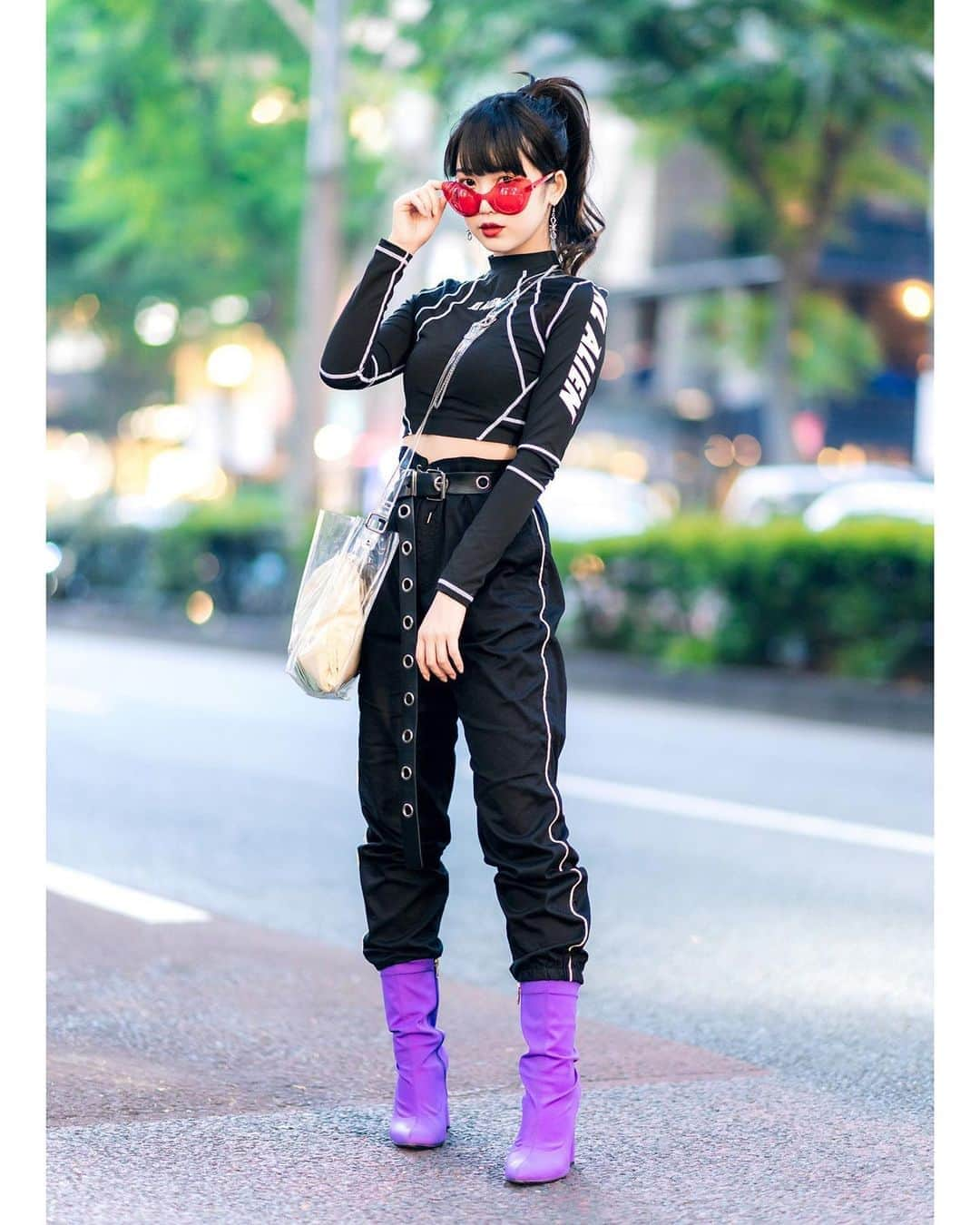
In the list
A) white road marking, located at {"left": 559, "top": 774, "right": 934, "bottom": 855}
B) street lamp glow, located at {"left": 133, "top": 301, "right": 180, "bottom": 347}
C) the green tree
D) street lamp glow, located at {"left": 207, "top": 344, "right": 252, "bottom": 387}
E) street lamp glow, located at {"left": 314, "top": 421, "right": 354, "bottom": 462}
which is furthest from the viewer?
street lamp glow, located at {"left": 314, "top": 421, "right": 354, "bottom": 462}

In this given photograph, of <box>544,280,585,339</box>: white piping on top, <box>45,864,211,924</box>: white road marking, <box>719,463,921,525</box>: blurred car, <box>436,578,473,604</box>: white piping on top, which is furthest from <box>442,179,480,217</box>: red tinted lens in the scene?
<box>719,463,921,525</box>: blurred car

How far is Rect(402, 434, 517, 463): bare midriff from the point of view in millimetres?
3400

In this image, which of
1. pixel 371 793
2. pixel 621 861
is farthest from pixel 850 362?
pixel 371 793

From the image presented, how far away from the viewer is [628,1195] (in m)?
3.22

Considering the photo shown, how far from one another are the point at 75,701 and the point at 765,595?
4956 mm

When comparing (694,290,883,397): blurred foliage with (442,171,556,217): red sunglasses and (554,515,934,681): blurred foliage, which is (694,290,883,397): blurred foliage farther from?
(442,171,556,217): red sunglasses

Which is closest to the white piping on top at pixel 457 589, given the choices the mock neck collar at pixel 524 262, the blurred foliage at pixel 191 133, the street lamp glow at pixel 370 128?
the mock neck collar at pixel 524 262

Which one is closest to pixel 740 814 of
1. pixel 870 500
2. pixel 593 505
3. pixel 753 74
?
pixel 753 74

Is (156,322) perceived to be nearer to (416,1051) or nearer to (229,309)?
(229,309)

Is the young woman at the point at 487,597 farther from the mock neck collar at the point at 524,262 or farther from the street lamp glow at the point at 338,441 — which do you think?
the street lamp glow at the point at 338,441

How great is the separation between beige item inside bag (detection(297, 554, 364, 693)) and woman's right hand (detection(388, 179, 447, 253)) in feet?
1.98

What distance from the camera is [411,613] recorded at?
3.38 m
